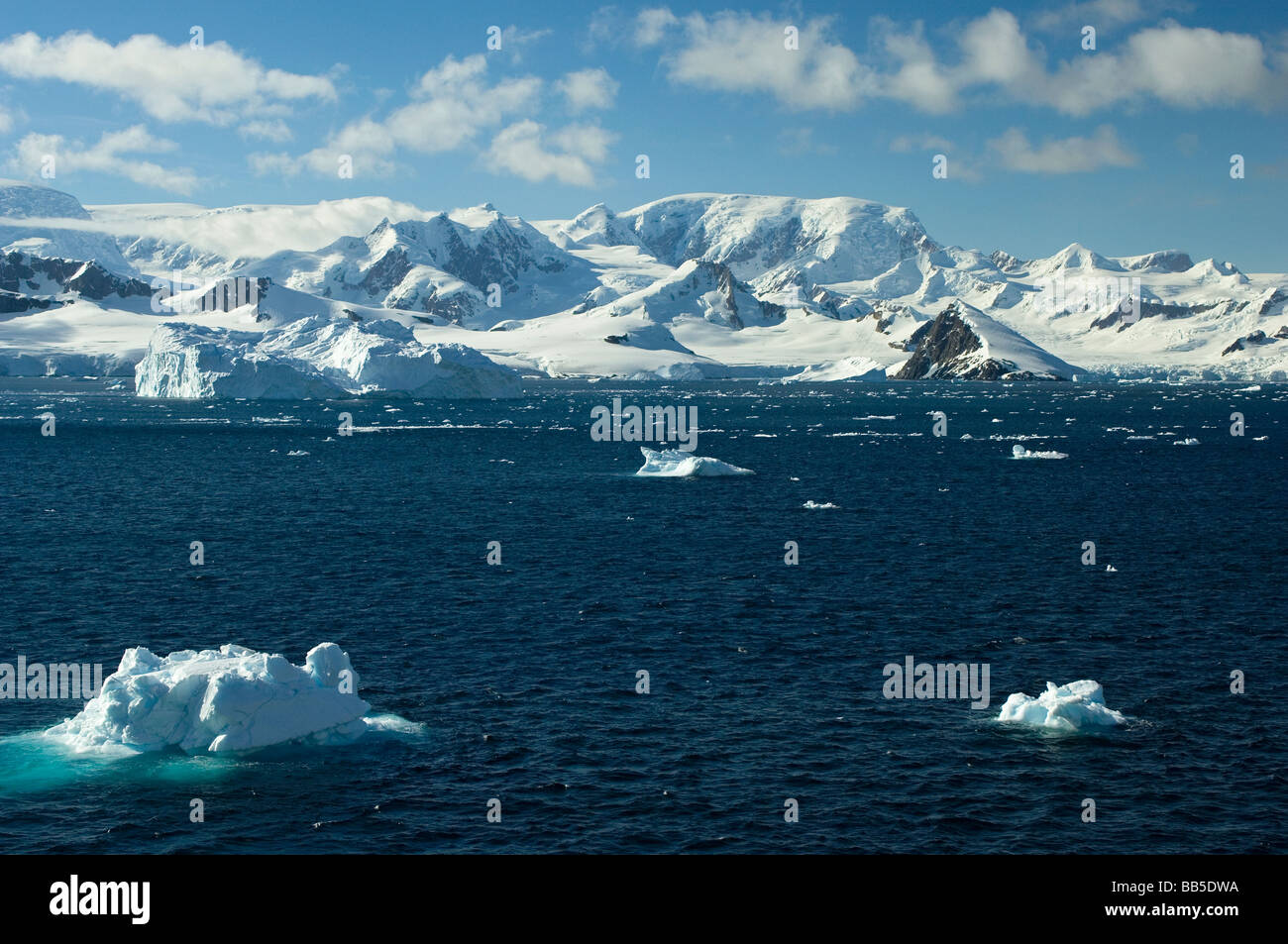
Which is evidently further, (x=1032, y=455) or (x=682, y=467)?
(x=1032, y=455)

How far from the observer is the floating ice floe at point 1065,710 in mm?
32875

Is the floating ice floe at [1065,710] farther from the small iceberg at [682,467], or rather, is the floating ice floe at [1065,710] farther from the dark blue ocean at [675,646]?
the small iceberg at [682,467]

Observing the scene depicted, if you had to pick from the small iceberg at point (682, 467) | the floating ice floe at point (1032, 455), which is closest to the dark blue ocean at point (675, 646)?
the small iceberg at point (682, 467)

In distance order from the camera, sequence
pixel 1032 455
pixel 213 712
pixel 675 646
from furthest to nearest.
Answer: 1. pixel 1032 455
2. pixel 675 646
3. pixel 213 712

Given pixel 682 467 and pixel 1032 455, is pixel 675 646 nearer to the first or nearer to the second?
pixel 682 467

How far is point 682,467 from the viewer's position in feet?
310

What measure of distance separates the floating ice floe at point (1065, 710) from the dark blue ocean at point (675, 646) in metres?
0.59

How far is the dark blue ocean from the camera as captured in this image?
88.8ft

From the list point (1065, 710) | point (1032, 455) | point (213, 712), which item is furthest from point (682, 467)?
point (213, 712)

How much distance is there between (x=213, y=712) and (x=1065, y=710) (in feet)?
74.5

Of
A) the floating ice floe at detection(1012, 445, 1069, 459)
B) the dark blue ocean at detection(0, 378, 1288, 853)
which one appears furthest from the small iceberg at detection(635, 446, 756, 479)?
the floating ice floe at detection(1012, 445, 1069, 459)

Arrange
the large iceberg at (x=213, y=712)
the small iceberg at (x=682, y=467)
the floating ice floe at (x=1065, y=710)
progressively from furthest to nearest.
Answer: the small iceberg at (x=682, y=467) → the floating ice floe at (x=1065, y=710) → the large iceberg at (x=213, y=712)
